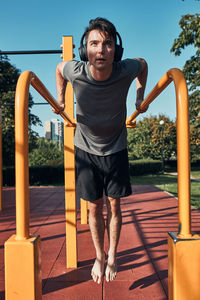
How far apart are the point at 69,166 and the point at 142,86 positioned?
2.76ft

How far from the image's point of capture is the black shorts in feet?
4.94

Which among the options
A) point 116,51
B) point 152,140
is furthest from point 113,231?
point 152,140

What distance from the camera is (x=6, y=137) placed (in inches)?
424

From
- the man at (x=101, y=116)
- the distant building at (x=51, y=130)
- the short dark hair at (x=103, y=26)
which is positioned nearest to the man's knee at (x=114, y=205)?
the man at (x=101, y=116)

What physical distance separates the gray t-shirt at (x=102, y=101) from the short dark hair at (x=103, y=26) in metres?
0.15

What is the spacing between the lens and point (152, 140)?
19219 mm

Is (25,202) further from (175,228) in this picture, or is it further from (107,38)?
(175,228)

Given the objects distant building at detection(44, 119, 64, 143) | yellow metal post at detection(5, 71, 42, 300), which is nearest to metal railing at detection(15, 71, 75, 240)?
yellow metal post at detection(5, 71, 42, 300)

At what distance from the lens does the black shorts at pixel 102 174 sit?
1506 mm

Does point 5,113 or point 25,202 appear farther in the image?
point 5,113

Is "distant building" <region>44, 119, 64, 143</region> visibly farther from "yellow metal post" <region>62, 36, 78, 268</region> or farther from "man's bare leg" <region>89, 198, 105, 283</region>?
"man's bare leg" <region>89, 198, 105, 283</region>

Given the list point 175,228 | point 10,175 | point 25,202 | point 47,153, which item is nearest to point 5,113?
point 10,175

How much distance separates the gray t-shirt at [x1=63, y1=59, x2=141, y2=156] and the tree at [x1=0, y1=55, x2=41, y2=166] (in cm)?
888

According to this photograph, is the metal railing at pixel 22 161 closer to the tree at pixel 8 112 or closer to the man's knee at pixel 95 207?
the man's knee at pixel 95 207
